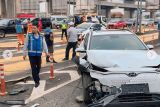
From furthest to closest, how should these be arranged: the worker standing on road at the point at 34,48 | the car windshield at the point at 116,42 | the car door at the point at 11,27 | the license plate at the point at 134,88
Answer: the car door at the point at 11,27
the worker standing on road at the point at 34,48
the car windshield at the point at 116,42
the license plate at the point at 134,88

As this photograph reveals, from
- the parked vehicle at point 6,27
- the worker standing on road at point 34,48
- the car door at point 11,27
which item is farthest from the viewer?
the car door at point 11,27

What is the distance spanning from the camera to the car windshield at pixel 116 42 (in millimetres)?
10281

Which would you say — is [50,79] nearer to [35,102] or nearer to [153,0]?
[35,102]

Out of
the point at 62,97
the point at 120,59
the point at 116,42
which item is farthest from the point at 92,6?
the point at 120,59

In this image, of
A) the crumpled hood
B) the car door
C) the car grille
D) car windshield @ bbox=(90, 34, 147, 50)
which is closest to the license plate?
the car grille

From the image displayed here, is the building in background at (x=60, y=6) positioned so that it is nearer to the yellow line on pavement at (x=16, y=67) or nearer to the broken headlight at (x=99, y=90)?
the yellow line on pavement at (x=16, y=67)

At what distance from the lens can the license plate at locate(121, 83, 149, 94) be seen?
7.32 metres

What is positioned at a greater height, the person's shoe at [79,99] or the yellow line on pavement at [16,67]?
the person's shoe at [79,99]

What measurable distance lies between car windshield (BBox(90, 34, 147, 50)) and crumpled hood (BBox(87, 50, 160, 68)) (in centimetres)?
46

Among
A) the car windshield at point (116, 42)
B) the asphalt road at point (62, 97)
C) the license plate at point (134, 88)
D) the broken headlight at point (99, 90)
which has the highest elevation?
the car windshield at point (116, 42)

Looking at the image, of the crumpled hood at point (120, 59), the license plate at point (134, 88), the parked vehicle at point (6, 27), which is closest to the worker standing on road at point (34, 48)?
the crumpled hood at point (120, 59)

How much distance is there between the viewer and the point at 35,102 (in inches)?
377

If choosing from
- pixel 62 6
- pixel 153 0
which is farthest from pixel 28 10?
pixel 153 0

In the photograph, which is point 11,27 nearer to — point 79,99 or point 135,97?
point 79,99
